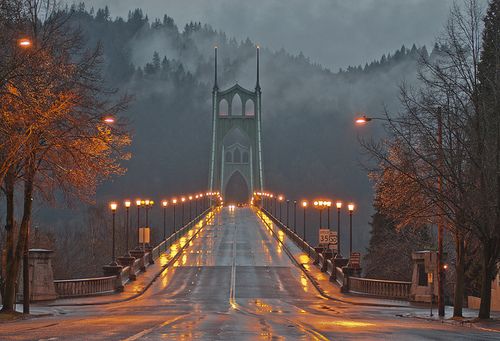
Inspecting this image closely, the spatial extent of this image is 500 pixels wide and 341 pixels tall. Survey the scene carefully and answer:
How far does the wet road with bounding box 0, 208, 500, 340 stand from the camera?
22125 mm

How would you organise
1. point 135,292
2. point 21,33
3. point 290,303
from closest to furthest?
point 21,33
point 290,303
point 135,292

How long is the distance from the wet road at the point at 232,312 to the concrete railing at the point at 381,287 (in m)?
2.43

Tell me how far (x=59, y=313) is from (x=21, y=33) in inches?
466

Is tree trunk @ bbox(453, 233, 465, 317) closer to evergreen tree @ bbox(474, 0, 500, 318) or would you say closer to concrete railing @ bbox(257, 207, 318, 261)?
evergreen tree @ bbox(474, 0, 500, 318)

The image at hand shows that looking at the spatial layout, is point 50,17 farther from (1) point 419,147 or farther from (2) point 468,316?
(2) point 468,316

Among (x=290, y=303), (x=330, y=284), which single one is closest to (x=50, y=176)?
(x=290, y=303)

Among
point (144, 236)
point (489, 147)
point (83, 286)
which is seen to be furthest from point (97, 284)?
point (489, 147)

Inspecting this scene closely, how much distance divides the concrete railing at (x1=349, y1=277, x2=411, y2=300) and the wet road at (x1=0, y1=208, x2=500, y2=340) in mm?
2426

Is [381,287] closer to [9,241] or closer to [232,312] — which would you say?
[232,312]

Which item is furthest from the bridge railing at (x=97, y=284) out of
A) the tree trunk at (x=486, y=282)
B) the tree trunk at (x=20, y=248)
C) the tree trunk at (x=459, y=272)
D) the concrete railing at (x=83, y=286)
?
the tree trunk at (x=486, y=282)

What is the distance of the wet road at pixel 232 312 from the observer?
22125mm

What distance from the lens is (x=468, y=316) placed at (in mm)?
33469

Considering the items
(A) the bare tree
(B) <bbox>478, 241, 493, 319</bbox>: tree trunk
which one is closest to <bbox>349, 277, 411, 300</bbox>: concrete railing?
(B) <bbox>478, 241, 493, 319</bbox>: tree trunk

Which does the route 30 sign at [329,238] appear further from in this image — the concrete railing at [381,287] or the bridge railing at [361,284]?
the concrete railing at [381,287]
